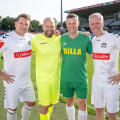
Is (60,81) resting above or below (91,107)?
above

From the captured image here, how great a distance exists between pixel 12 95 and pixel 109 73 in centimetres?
166

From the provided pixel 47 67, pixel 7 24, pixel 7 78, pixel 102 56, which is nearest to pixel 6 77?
pixel 7 78

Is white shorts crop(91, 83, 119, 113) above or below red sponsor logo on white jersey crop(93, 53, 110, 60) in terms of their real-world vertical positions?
below

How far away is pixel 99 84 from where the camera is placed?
8.57 ft

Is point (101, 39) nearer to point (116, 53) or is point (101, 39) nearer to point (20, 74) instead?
point (116, 53)

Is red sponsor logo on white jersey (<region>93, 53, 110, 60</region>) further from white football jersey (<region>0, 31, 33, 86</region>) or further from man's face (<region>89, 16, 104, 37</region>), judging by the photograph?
white football jersey (<region>0, 31, 33, 86</region>)

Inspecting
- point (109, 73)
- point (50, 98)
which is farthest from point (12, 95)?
point (109, 73)

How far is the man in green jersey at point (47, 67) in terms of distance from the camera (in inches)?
108

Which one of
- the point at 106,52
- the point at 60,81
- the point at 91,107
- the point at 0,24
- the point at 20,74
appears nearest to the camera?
the point at 106,52

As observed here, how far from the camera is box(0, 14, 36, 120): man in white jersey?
263 cm

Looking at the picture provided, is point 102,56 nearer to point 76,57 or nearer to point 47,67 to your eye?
point 76,57

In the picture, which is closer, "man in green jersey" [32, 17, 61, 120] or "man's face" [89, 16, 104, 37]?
"man's face" [89, 16, 104, 37]

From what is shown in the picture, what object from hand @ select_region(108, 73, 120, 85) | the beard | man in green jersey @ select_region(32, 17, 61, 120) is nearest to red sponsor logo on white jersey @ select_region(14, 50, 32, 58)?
man in green jersey @ select_region(32, 17, 61, 120)

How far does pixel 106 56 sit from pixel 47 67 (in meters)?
1.02
